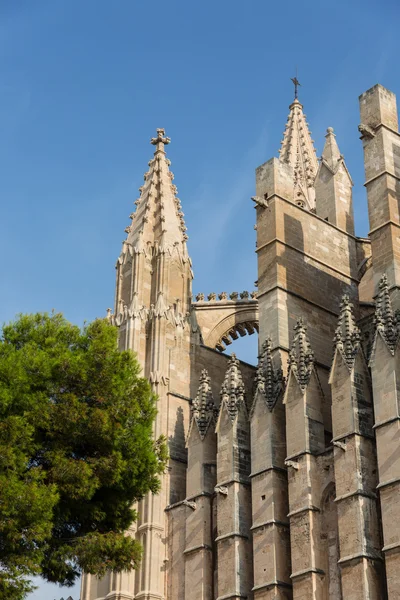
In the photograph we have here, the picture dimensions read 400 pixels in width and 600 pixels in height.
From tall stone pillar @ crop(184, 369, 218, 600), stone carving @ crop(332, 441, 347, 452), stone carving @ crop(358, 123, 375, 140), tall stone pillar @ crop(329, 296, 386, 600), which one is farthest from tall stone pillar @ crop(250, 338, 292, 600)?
stone carving @ crop(358, 123, 375, 140)

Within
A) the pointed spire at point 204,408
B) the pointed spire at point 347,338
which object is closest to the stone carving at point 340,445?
the pointed spire at point 347,338

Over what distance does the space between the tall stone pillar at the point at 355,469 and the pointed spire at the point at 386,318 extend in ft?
2.55

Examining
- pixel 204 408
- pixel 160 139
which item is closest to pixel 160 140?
pixel 160 139

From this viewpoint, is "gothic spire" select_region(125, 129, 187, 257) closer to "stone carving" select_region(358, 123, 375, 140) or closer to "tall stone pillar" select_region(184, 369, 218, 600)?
"tall stone pillar" select_region(184, 369, 218, 600)

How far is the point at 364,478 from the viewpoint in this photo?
864 inches

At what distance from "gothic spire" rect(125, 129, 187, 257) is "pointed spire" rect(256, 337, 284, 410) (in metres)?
5.52

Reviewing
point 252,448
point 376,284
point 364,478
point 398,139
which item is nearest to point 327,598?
point 364,478

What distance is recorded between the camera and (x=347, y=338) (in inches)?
938

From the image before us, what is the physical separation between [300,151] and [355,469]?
74.5ft

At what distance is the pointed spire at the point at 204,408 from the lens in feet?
86.4

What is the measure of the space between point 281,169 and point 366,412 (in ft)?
26.7

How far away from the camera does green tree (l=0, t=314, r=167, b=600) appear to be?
1748cm

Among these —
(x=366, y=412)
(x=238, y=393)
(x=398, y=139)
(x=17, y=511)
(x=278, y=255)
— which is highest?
(x=398, y=139)

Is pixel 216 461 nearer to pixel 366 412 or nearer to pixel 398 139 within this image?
pixel 366 412
